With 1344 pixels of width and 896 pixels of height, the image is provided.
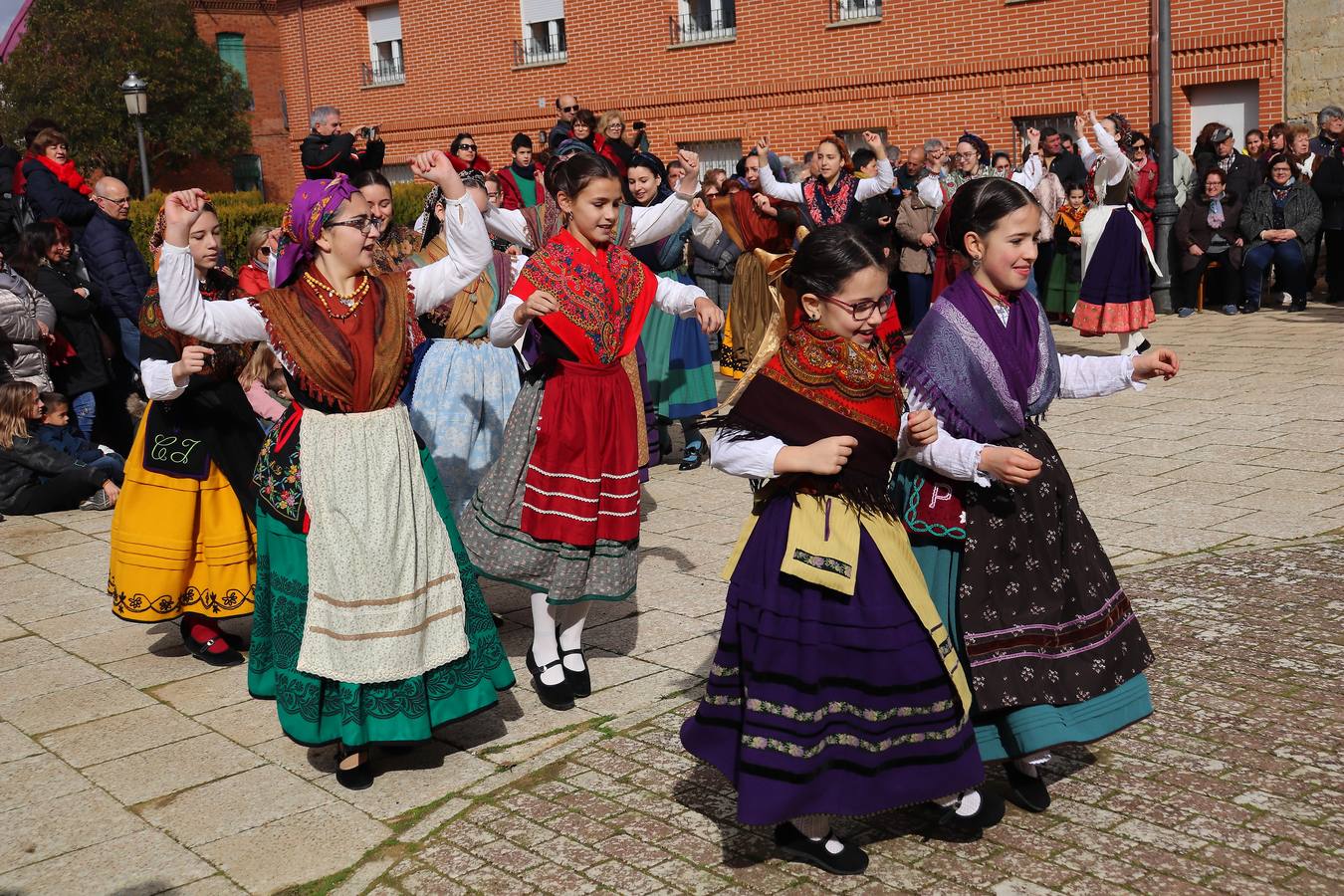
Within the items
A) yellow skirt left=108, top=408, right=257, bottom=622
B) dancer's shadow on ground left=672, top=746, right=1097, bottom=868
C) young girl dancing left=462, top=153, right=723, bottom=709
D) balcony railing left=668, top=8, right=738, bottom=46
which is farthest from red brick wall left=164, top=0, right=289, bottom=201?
dancer's shadow on ground left=672, top=746, right=1097, bottom=868

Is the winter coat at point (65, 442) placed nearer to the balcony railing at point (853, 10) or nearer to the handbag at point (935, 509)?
the handbag at point (935, 509)

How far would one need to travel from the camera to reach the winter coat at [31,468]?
9375mm

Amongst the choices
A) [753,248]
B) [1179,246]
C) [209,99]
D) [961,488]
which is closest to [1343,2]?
[1179,246]

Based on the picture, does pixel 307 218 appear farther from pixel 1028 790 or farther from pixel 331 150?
pixel 331 150

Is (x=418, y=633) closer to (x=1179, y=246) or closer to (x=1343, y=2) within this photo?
(x=1179, y=246)

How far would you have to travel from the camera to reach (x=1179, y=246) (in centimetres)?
1496

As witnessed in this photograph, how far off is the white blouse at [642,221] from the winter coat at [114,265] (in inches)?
186

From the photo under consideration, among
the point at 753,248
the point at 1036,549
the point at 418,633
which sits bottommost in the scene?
the point at 418,633

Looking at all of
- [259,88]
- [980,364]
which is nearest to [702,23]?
[259,88]

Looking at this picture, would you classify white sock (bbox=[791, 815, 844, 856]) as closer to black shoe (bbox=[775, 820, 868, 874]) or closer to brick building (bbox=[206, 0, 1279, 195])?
black shoe (bbox=[775, 820, 868, 874])

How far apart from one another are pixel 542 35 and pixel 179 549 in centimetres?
2059

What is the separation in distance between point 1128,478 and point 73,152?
992 inches

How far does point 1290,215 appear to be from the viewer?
574 inches

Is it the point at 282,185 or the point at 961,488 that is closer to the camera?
the point at 961,488
